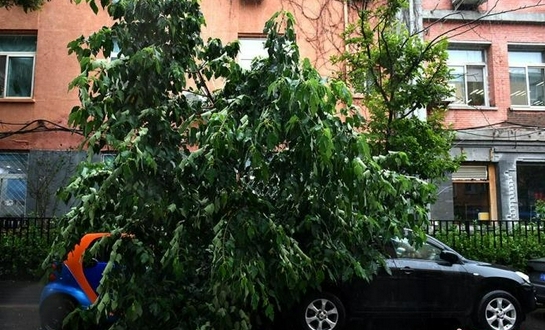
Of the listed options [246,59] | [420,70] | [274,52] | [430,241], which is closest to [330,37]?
[246,59]

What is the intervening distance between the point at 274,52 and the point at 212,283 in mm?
2376

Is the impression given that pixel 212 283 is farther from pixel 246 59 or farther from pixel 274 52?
pixel 246 59

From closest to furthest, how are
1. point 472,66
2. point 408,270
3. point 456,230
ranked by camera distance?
1. point 408,270
2. point 456,230
3. point 472,66

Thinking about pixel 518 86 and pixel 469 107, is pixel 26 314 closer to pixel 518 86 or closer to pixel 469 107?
pixel 469 107

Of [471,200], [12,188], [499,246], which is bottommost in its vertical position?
[499,246]

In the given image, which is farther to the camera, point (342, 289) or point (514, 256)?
point (514, 256)

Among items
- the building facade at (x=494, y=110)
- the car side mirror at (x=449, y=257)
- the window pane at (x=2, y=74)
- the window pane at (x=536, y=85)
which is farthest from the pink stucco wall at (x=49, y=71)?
the window pane at (x=536, y=85)

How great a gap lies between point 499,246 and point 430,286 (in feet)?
16.2

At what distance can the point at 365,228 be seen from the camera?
5.77 meters

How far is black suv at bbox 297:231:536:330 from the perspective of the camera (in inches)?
302

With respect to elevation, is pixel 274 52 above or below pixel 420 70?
below

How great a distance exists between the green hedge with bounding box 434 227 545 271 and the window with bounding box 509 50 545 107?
500 centimetres

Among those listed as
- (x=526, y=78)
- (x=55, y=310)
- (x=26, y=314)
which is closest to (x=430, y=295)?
(x=55, y=310)

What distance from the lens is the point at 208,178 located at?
183 inches
